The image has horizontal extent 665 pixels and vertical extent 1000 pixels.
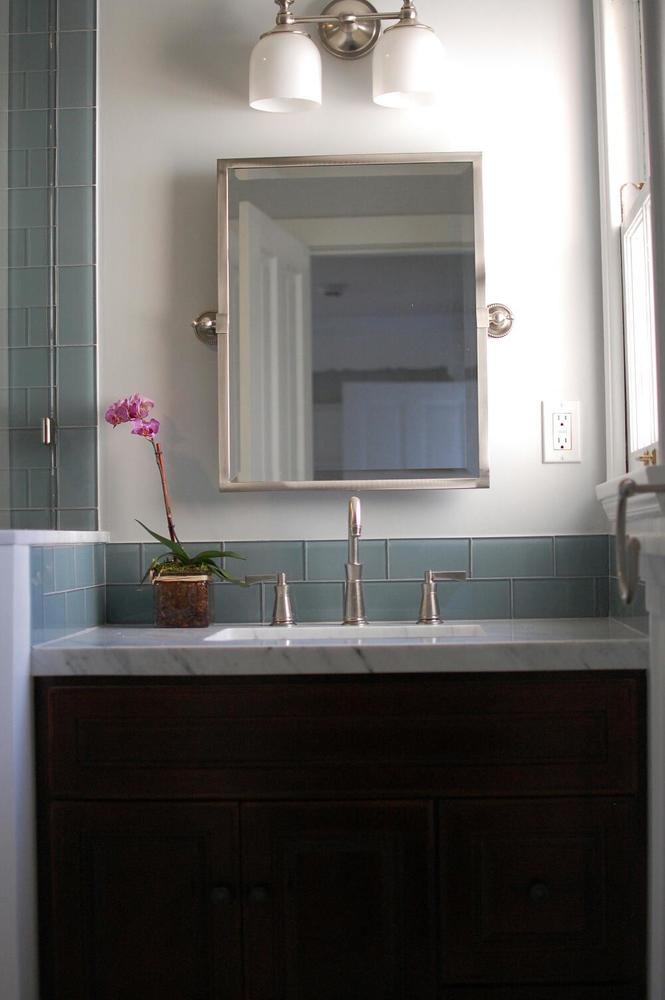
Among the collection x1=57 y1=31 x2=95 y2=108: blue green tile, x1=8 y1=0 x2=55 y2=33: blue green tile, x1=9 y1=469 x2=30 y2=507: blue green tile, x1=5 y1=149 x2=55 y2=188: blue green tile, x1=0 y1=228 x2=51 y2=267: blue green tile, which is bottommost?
x1=9 y1=469 x2=30 y2=507: blue green tile

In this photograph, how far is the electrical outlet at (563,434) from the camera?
6.31 feet

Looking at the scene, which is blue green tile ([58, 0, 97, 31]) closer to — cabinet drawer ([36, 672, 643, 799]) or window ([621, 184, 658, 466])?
window ([621, 184, 658, 466])

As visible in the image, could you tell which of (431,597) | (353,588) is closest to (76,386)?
(353,588)

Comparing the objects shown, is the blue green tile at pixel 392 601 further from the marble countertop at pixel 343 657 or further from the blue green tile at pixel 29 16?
the blue green tile at pixel 29 16

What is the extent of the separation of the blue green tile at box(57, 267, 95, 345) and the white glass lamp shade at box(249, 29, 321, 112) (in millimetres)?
466

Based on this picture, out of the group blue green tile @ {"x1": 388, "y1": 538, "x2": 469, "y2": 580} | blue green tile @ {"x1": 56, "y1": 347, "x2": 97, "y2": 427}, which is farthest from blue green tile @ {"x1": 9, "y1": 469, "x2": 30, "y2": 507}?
blue green tile @ {"x1": 388, "y1": 538, "x2": 469, "y2": 580}

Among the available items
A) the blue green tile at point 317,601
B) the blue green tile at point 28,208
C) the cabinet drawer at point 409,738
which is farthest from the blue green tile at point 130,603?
the blue green tile at point 28,208

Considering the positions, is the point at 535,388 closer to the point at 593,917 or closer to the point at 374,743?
the point at 374,743

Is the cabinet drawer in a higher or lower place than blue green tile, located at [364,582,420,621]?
lower

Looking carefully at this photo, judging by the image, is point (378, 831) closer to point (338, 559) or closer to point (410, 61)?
point (338, 559)

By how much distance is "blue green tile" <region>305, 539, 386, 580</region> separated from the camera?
1.93 meters

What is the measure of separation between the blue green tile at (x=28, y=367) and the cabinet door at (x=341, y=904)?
92 cm

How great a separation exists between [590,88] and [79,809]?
1.54 metres

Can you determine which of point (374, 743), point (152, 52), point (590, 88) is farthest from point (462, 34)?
point (374, 743)
